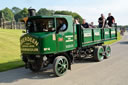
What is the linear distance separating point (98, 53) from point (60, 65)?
11.2ft

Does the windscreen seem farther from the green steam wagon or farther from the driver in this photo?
the driver

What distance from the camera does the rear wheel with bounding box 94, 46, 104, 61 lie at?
31.9 feet

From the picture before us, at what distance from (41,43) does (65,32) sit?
4.46ft

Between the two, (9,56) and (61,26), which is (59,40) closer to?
(61,26)

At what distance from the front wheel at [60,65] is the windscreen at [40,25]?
1.28 meters

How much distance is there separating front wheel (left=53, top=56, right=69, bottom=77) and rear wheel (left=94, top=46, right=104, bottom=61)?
2762mm

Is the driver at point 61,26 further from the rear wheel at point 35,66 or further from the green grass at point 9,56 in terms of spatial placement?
the green grass at point 9,56

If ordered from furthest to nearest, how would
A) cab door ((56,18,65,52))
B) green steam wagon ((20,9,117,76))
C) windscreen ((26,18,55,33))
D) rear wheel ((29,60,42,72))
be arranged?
rear wheel ((29,60,42,72))
windscreen ((26,18,55,33))
cab door ((56,18,65,52))
green steam wagon ((20,9,117,76))

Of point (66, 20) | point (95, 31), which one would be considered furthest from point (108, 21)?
point (66, 20)

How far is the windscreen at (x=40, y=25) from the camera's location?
7241 millimetres

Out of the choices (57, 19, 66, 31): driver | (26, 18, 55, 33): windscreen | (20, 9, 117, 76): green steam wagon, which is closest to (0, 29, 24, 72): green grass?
(20, 9, 117, 76): green steam wagon

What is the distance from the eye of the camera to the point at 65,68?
7414mm

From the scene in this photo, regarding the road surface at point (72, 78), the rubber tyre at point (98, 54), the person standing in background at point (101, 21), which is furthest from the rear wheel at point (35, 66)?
the person standing in background at point (101, 21)

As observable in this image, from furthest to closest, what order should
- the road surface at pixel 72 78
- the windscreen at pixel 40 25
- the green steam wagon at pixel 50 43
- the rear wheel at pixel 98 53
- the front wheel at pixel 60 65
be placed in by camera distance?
the rear wheel at pixel 98 53 < the windscreen at pixel 40 25 < the front wheel at pixel 60 65 < the green steam wagon at pixel 50 43 < the road surface at pixel 72 78
